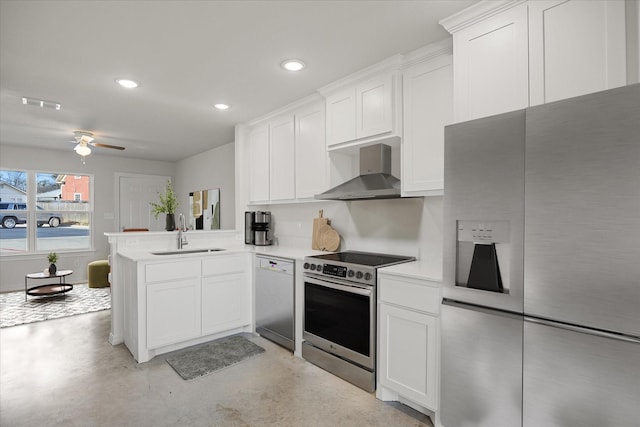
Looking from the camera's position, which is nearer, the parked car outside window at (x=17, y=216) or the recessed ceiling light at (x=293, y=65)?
the recessed ceiling light at (x=293, y=65)

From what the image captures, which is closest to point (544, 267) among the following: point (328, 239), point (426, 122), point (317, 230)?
point (426, 122)

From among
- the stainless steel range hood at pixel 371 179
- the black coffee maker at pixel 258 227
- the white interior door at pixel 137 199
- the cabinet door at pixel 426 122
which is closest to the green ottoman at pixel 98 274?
the white interior door at pixel 137 199

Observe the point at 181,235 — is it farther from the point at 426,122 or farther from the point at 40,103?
the point at 426,122

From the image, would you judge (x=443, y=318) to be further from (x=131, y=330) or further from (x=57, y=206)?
(x=57, y=206)

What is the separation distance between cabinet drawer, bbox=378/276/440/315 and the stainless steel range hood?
73 centimetres

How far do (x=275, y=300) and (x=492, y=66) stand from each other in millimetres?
2639

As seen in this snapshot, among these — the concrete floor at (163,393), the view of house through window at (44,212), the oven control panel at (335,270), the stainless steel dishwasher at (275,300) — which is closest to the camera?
the concrete floor at (163,393)

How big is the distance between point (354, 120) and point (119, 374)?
293 cm

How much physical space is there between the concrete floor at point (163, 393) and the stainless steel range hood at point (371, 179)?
1507 mm

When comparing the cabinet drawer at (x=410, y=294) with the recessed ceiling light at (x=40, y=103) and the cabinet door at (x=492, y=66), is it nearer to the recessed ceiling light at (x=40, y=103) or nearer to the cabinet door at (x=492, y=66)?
the cabinet door at (x=492, y=66)

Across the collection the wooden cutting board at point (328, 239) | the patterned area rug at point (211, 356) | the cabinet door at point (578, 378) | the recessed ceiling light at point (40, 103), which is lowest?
the patterned area rug at point (211, 356)

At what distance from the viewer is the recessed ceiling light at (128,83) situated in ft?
9.53

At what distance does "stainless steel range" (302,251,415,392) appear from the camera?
232 centimetres

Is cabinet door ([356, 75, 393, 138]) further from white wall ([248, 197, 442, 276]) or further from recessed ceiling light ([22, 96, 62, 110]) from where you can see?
recessed ceiling light ([22, 96, 62, 110])
